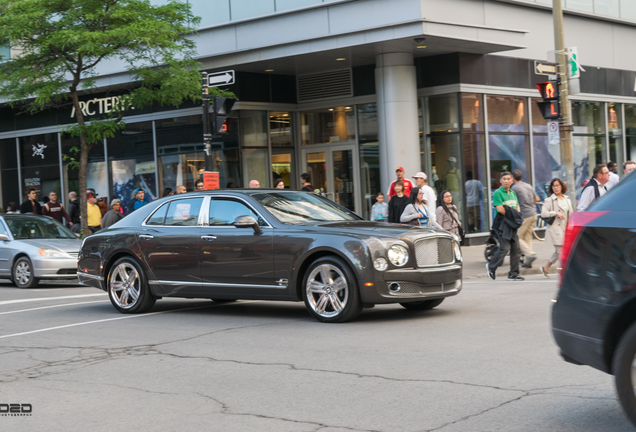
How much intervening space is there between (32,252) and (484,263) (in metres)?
9.23

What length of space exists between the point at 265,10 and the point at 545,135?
894cm

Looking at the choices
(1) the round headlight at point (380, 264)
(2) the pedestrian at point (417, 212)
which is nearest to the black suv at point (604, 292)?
(1) the round headlight at point (380, 264)

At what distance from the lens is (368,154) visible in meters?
22.1

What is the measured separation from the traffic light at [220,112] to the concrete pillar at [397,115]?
5437 mm

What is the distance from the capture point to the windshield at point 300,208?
9617 mm

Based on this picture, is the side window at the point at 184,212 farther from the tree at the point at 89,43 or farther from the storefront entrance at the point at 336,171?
the storefront entrance at the point at 336,171

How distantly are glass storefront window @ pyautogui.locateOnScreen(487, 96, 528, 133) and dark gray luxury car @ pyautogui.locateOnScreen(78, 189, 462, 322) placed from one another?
1219 cm

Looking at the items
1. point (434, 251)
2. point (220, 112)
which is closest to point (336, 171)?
point (220, 112)

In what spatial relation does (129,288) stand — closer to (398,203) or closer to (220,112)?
(220,112)

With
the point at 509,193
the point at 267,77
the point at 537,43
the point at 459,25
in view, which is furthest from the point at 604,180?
the point at 267,77

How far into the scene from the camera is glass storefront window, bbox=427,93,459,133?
2061 cm

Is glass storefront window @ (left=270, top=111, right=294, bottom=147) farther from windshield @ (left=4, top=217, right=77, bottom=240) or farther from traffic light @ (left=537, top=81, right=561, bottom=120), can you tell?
traffic light @ (left=537, top=81, right=561, bottom=120)

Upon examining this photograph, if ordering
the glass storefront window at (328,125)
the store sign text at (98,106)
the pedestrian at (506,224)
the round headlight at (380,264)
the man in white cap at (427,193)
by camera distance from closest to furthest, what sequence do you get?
the round headlight at (380,264) < the pedestrian at (506,224) < the man in white cap at (427,193) < the glass storefront window at (328,125) < the store sign text at (98,106)

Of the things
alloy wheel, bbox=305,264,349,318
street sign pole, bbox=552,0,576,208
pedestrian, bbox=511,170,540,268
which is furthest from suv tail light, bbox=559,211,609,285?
street sign pole, bbox=552,0,576,208
